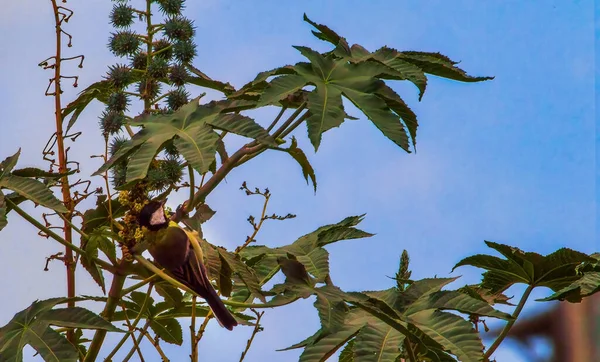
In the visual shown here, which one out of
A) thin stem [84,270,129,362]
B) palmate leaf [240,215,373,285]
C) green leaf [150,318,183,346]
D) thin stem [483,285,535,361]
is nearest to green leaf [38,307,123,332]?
thin stem [84,270,129,362]

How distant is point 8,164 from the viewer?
1528 millimetres

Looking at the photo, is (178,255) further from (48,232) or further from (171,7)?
(171,7)

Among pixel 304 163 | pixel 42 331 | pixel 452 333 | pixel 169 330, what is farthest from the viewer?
pixel 169 330

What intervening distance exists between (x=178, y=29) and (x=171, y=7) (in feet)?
0.23

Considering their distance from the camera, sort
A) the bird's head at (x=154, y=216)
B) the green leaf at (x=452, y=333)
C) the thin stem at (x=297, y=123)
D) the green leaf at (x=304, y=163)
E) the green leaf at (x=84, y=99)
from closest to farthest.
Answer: the green leaf at (x=452, y=333) < the bird's head at (x=154, y=216) < the thin stem at (x=297, y=123) < the green leaf at (x=304, y=163) < the green leaf at (x=84, y=99)

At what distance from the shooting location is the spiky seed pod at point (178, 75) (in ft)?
5.42

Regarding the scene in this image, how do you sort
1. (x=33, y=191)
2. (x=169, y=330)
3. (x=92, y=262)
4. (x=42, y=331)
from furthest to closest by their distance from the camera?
(x=169, y=330)
(x=92, y=262)
(x=33, y=191)
(x=42, y=331)

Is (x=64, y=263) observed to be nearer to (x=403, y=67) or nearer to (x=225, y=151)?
(x=225, y=151)

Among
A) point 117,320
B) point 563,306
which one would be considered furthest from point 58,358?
point 563,306

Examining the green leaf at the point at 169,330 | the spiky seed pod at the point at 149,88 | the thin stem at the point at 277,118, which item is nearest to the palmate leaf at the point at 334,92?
the thin stem at the point at 277,118

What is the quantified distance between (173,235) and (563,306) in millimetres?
764

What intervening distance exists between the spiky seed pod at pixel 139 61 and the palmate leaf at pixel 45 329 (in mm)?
587

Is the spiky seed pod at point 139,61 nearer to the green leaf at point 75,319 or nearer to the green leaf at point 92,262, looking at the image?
the green leaf at point 92,262

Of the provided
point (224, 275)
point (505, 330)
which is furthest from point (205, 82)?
point (505, 330)
